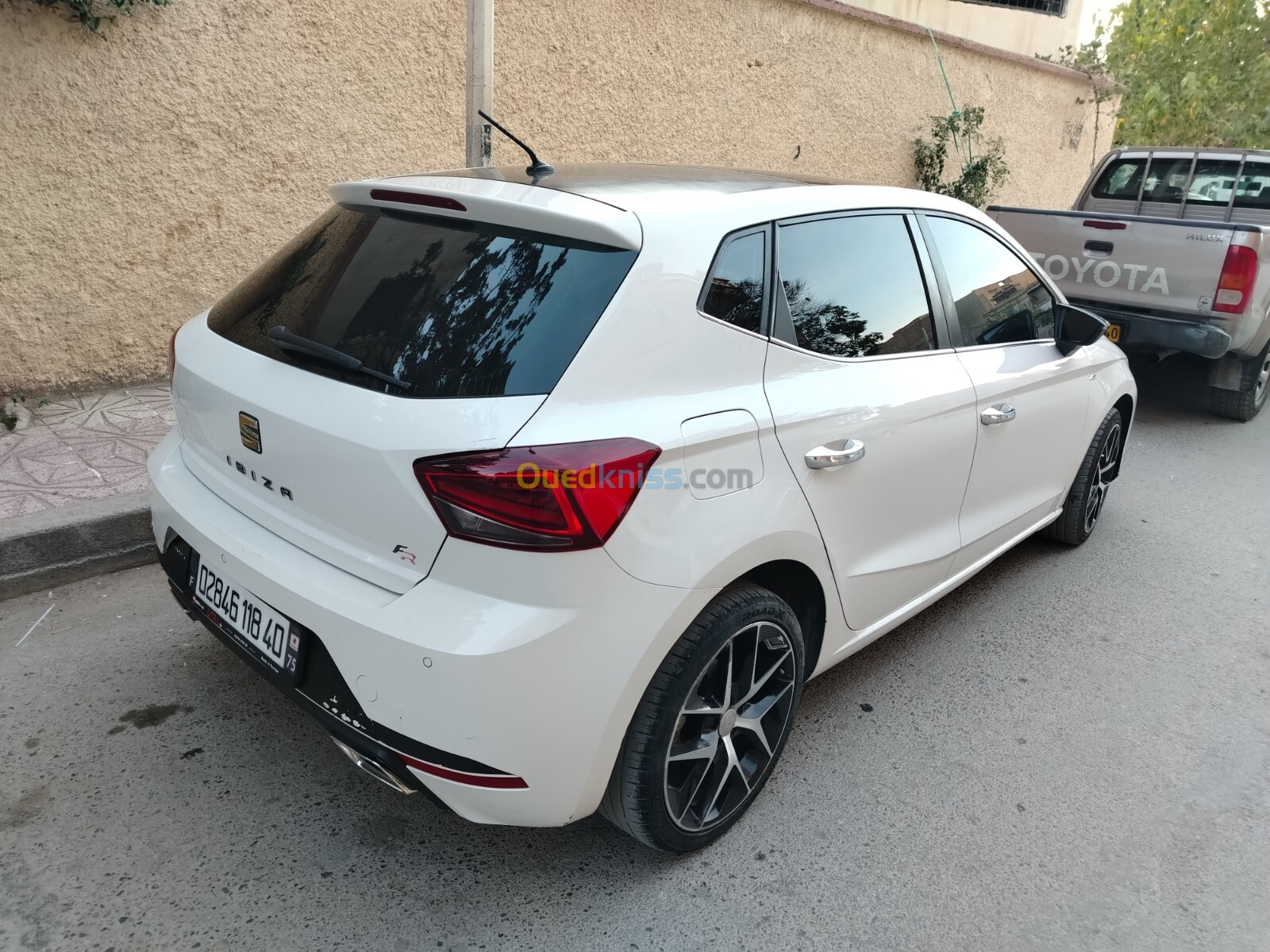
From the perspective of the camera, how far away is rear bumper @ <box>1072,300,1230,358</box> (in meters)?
5.96

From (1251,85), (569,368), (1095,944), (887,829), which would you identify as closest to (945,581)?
(887,829)

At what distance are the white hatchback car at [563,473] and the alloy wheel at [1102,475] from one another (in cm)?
187

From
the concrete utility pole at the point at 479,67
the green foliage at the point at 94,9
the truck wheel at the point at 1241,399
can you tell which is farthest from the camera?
the truck wheel at the point at 1241,399

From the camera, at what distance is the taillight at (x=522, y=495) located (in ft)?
5.89

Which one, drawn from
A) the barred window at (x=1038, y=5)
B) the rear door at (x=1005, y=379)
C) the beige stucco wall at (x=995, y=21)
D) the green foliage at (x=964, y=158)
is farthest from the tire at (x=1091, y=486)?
the barred window at (x=1038, y=5)

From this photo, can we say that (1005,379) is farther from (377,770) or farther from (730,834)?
(377,770)

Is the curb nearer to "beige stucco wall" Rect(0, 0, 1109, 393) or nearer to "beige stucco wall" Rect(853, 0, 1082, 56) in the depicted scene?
"beige stucco wall" Rect(0, 0, 1109, 393)

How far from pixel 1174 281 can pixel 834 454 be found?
4.98 meters

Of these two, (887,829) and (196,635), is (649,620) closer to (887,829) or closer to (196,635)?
(887,829)

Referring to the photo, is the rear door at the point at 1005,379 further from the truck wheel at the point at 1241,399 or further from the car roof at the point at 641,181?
the truck wheel at the point at 1241,399

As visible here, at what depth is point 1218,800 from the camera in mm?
2717

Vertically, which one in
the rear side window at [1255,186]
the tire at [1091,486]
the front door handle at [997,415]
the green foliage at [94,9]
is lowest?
the tire at [1091,486]

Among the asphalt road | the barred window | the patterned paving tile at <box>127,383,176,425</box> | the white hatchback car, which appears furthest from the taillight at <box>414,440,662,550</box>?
the barred window

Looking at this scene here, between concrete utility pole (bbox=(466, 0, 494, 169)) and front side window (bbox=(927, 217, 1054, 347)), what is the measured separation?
2222mm
